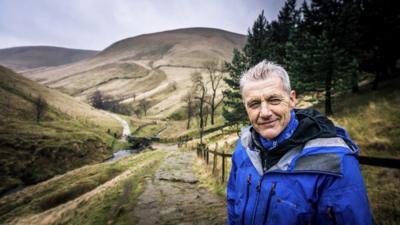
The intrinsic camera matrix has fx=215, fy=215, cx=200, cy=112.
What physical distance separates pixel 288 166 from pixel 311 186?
0.23 meters

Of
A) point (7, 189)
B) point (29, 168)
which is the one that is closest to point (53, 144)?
point (29, 168)

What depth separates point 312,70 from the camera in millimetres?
17156

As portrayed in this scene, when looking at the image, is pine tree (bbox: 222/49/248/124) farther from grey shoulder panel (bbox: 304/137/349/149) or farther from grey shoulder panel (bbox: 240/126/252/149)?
grey shoulder panel (bbox: 304/137/349/149)

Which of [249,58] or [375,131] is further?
[249,58]

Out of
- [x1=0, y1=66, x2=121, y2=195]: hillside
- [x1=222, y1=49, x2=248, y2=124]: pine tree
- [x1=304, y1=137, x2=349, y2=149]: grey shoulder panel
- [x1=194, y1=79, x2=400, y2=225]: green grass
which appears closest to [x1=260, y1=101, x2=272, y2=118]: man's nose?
[x1=304, y1=137, x2=349, y2=149]: grey shoulder panel

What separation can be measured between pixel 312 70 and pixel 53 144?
40.4 metres

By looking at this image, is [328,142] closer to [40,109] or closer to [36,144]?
[36,144]

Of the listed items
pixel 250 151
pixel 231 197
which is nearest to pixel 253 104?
pixel 250 151

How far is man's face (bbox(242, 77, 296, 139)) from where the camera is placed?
6.93 feet

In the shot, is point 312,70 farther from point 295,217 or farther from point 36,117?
point 36,117

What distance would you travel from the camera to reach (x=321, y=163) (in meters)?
1.60

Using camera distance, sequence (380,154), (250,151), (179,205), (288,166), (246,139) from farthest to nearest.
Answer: (179,205) → (380,154) → (246,139) → (250,151) → (288,166)

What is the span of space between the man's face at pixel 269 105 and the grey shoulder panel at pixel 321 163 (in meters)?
0.42

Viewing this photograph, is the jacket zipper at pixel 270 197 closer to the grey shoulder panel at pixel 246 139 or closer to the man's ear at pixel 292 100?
the grey shoulder panel at pixel 246 139
